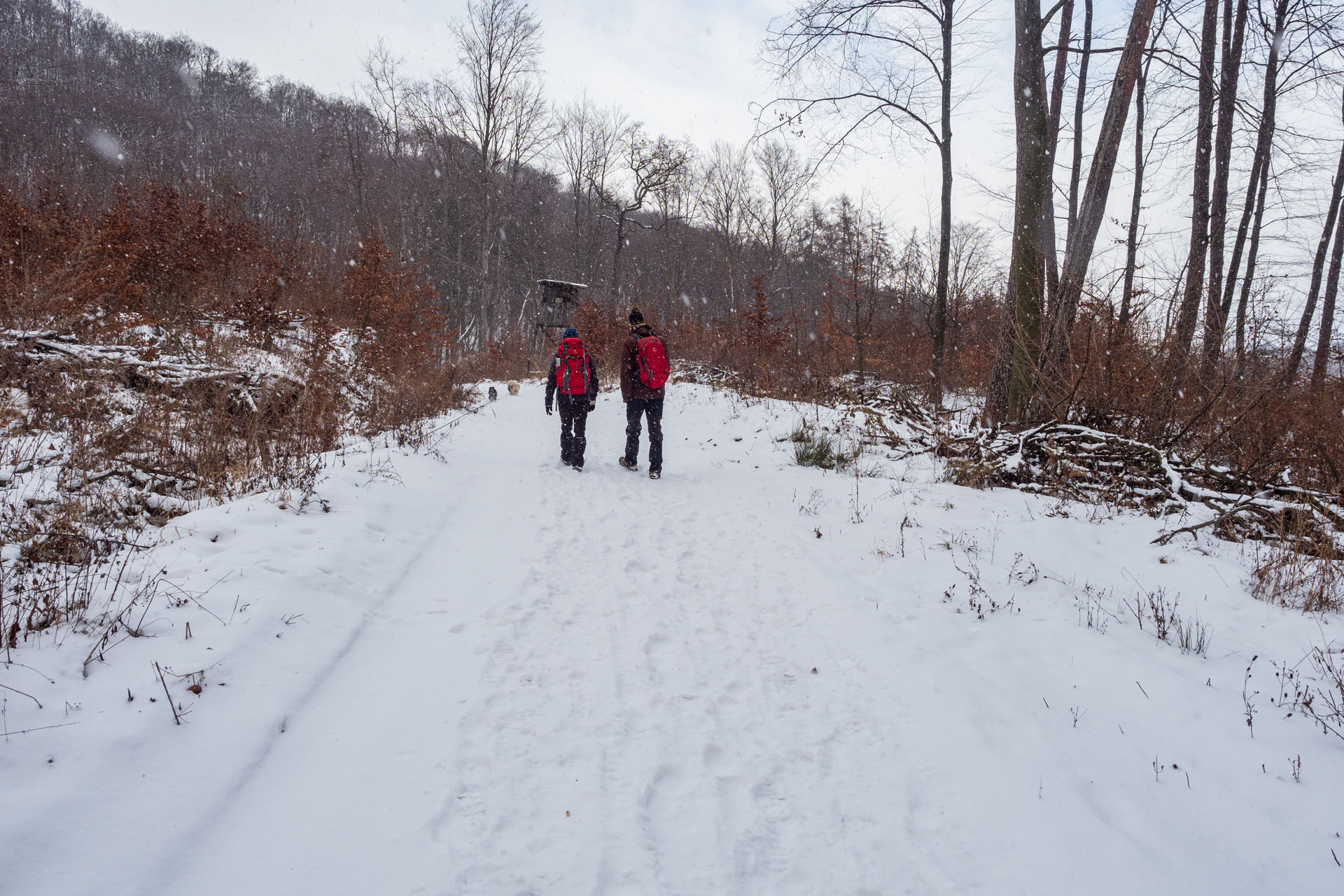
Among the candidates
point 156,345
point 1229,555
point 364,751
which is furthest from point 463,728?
point 156,345

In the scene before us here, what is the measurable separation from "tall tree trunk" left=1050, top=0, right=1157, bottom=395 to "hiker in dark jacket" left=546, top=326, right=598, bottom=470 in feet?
19.1

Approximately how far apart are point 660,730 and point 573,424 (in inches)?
225

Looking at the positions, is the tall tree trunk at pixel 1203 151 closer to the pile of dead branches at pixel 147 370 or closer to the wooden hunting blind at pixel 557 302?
the pile of dead branches at pixel 147 370

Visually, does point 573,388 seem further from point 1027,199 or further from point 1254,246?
point 1254,246

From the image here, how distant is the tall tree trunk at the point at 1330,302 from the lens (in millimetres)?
12828

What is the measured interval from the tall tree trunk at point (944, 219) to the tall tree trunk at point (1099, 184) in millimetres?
4462

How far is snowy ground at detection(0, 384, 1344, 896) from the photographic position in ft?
5.99

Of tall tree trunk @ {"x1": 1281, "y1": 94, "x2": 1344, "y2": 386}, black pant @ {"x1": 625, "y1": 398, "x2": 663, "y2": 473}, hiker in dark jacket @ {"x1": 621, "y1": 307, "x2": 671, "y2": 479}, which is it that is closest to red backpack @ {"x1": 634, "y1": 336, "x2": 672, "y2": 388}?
hiker in dark jacket @ {"x1": 621, "y1": 307, "x2": 671, "y2": 479}

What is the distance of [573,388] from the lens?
7574 millimetres

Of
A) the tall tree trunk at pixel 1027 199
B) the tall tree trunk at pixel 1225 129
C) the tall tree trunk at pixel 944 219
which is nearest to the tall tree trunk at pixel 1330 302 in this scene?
the tall tree trunk at pixel 1225 129

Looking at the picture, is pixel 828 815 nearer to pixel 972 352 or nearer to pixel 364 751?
pixel 364 751

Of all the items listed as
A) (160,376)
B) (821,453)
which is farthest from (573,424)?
(160,376)

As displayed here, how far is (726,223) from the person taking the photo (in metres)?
30.9

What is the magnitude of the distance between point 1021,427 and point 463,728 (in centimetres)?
724
